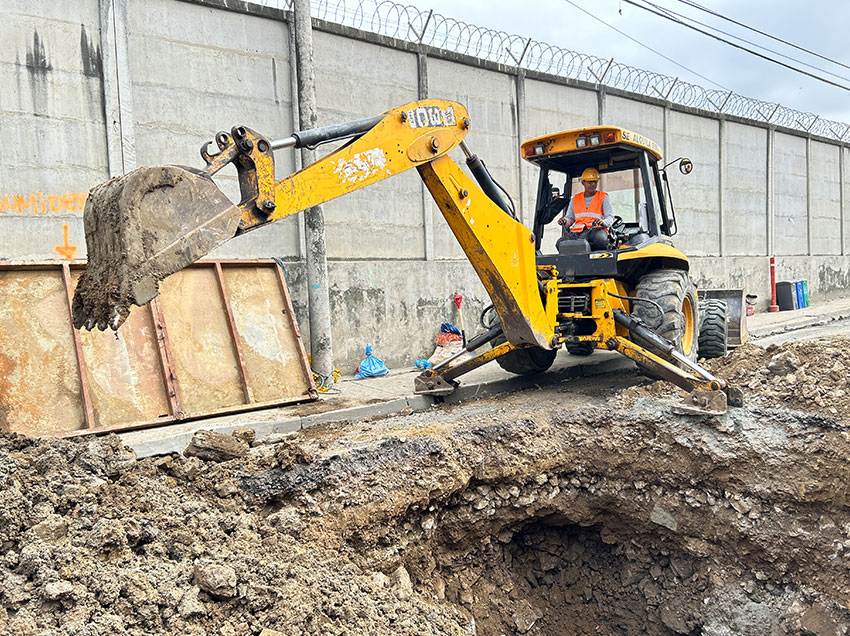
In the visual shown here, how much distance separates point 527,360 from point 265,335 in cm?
281

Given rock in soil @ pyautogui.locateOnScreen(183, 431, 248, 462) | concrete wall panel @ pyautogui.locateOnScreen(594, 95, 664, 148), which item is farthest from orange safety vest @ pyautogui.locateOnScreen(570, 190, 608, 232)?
concrete wall panel @ pyautogui.locateOnScreen(594, 95, 664, 148)

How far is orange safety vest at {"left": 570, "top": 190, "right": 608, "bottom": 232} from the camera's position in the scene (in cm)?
665

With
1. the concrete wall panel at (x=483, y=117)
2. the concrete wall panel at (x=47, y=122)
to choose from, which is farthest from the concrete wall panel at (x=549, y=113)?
the concrete wall panel at (x=47, y=122)

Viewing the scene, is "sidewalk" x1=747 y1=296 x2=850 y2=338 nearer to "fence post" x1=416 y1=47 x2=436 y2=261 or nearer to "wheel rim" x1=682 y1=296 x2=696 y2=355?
"wheel rim" x1=682 y1=296 x2=696 y2=355

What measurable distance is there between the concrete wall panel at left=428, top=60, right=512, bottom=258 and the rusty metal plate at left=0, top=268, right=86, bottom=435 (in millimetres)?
5367

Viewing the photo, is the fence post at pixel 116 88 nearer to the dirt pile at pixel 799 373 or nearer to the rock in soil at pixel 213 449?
the rock in soil at pixel 213 449

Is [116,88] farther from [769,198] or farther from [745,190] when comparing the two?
[769,198]

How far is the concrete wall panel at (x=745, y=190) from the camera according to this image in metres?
16.4

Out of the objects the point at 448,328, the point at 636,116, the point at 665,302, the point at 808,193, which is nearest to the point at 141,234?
the point at 665,302

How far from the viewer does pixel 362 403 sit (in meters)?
7.02

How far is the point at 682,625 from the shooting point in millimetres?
5199

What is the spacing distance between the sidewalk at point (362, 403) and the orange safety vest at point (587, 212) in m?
1.67

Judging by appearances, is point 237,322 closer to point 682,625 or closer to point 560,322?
point 560,322

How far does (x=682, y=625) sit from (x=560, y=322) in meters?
2.63
